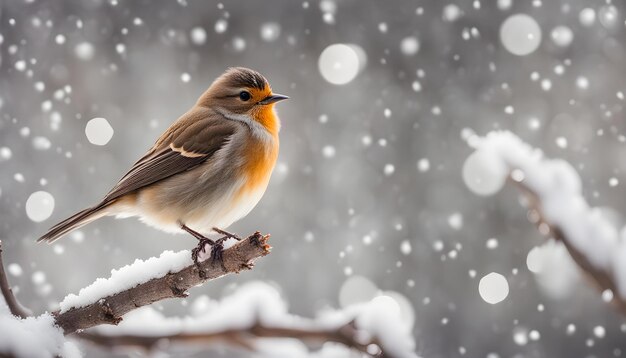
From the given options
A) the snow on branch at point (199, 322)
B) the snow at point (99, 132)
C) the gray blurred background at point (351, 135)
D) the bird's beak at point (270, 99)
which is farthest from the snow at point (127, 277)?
the snow at point (99, 132)

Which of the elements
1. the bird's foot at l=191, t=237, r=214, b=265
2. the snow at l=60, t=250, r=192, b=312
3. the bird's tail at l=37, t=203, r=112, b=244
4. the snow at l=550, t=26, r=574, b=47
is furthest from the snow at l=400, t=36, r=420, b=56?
the snow at l=60, t=250, r=192, b=312

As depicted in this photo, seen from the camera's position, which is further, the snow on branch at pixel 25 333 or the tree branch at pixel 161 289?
the tree branch at pixel 161 289

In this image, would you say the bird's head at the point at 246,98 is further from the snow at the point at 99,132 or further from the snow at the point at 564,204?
the snow at the point at 99,132

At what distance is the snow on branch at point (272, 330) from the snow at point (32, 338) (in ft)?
0.18

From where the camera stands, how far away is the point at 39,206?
441 cm

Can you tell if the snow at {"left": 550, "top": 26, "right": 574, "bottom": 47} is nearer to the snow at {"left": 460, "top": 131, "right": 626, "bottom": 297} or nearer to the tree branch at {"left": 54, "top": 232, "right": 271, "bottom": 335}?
the tree branch at {"left": 54, "top": 232, "right": 271, "bottom": 335}

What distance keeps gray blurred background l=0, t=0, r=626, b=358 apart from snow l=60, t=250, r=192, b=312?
3195 mm

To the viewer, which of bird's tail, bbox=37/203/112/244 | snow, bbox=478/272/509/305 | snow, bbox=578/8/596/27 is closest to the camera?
bird's tail, bbox=37/203/112/244

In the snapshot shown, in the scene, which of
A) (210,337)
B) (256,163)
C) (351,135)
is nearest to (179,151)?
(256,163)

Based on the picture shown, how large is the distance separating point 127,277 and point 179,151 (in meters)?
1.12

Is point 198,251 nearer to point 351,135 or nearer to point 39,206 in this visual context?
point 39,206

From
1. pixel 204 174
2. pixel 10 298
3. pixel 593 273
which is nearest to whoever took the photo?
pixel 593 273

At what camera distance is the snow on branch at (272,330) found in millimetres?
744

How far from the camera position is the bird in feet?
7.31
